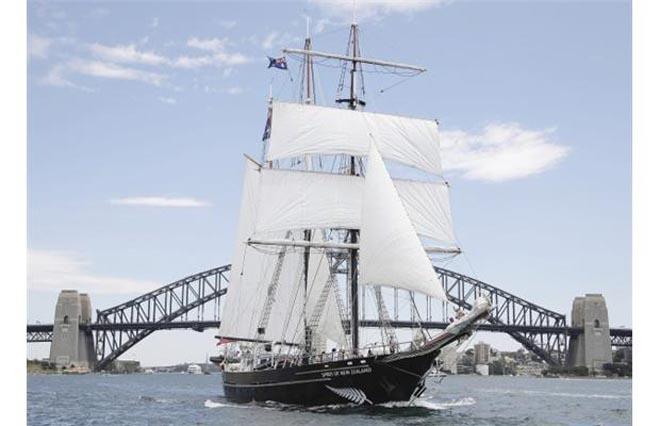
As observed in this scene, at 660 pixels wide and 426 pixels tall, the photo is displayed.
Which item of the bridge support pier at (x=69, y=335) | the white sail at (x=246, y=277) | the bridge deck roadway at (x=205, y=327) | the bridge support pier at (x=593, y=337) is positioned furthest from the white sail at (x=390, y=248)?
the bridge support pier at (x=69, y=335)

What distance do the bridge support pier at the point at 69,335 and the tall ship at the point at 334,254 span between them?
7561cm

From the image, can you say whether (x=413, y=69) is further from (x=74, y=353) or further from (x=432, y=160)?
(x=74, y=353)

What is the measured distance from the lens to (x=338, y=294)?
44.1 meters

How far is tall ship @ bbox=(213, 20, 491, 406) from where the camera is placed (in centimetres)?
3600

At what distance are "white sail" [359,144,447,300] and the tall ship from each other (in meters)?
0.04

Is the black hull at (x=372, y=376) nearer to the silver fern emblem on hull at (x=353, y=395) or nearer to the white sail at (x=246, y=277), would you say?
the silver fern emblem on hull at (x=353, y=395)

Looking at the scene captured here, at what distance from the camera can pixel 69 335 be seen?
121875 millimetres

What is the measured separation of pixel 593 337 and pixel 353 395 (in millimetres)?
91786

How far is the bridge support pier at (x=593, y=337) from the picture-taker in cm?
12044

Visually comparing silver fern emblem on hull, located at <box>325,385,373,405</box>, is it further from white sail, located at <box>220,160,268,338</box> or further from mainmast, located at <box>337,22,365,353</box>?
white sail, located at <box>220,160,268,338</box>

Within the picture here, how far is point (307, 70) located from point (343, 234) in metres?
13.2

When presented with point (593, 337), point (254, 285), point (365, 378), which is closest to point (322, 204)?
point (254, 285)

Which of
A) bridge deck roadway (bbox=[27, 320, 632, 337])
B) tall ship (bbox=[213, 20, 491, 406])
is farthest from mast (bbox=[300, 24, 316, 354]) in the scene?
bridge deck roadway (bbox=[27, 320, 632, 337])

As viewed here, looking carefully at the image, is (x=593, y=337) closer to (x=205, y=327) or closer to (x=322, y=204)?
(x=205, y=327)
